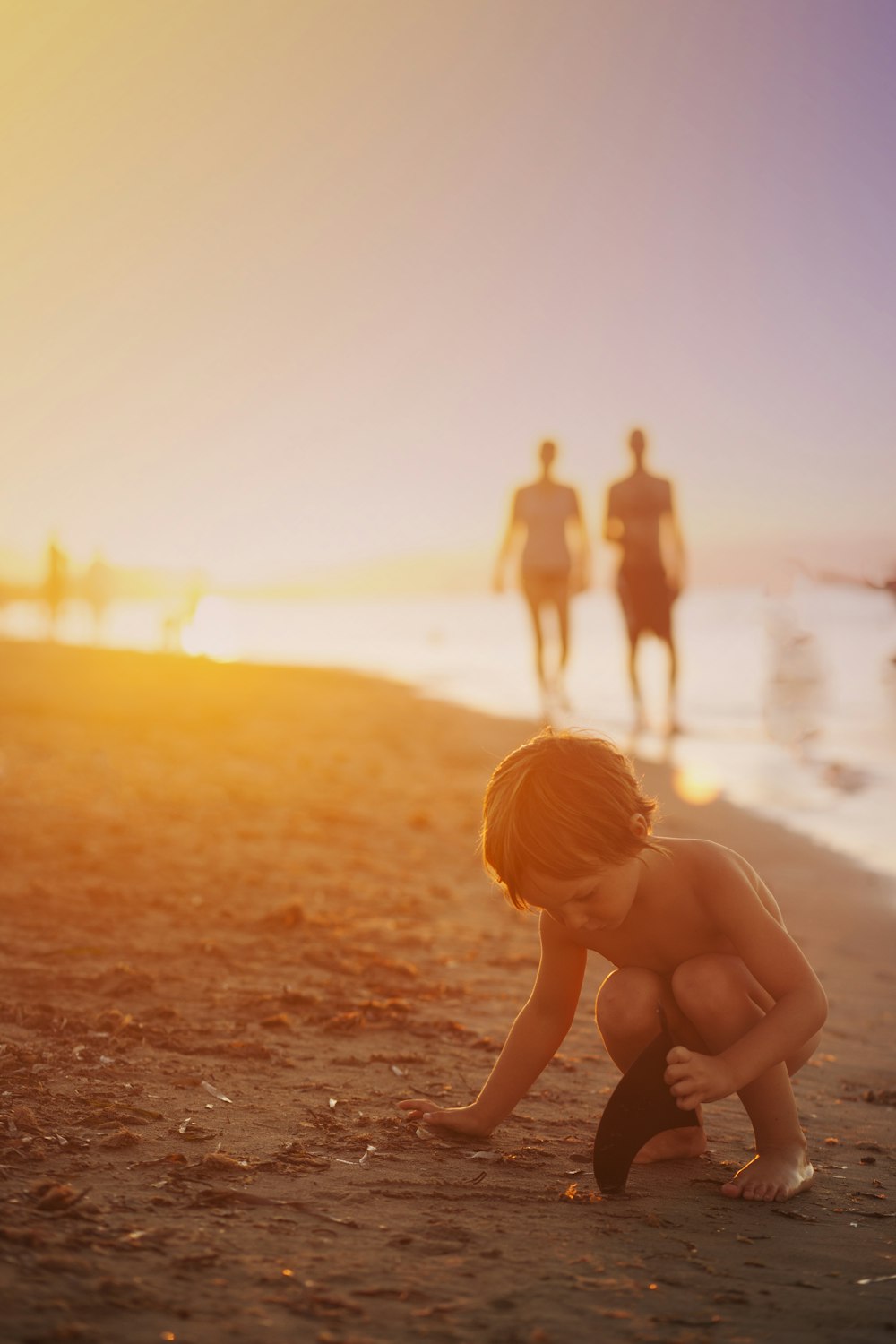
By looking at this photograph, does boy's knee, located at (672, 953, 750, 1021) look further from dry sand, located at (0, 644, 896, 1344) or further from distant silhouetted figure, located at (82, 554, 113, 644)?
distant silhouetted figure, located at (82, 554, 113, 644)

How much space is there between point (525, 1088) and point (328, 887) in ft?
8.46

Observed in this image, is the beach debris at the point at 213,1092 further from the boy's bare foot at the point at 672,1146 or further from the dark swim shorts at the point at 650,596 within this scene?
the dark swim shorts at the point at 650,596

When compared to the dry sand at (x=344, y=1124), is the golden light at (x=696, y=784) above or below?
above

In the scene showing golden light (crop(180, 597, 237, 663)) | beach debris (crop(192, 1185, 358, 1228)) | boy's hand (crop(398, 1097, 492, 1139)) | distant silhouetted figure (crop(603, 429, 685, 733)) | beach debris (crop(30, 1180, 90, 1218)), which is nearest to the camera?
beach debris (crop(30, 1180, 90, 1218))

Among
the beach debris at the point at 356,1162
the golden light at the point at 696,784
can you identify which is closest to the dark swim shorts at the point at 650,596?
the golden light at the point at 696,784

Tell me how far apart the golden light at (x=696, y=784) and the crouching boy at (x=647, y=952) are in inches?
189

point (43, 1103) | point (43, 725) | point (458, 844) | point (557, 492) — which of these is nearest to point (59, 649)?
point (43, 725)

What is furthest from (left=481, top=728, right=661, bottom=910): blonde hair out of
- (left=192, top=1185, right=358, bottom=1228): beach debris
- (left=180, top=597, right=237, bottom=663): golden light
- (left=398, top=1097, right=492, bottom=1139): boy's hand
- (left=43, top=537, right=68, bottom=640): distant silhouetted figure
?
(left=43, top=537, right=68, bottom=640): distant silhouetted figure

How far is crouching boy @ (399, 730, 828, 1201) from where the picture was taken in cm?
224

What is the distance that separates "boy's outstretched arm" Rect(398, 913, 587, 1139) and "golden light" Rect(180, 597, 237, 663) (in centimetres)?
2149

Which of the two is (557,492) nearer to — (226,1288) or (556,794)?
(556,794)

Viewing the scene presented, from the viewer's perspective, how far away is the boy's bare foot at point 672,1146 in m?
2.51

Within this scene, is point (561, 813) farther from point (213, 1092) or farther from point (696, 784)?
point (696, 784)

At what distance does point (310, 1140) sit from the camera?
242 cm
